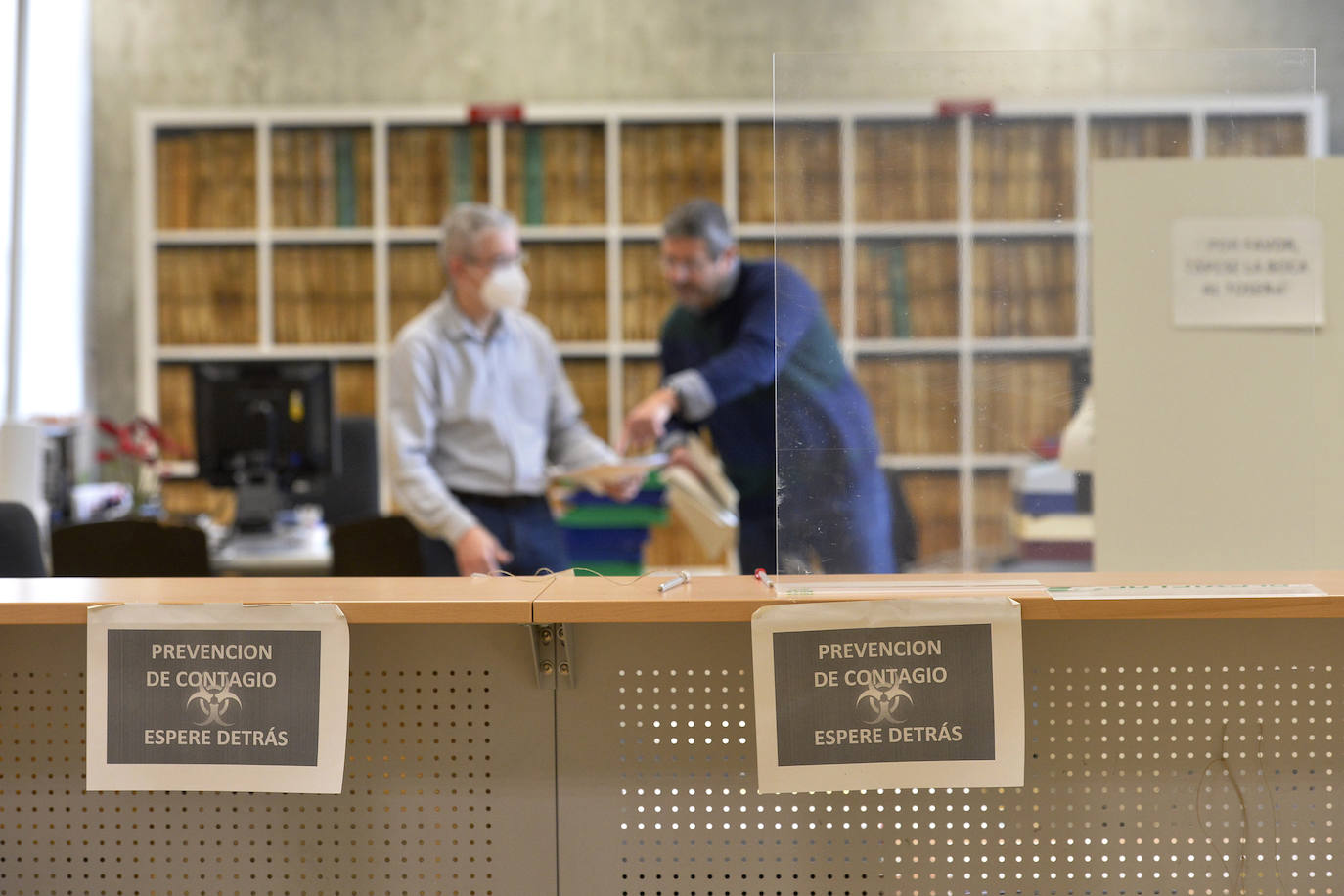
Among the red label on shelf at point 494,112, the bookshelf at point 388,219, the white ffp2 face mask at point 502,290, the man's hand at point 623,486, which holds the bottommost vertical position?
the man's hand at point 623,486

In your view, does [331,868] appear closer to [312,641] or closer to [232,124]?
[312,641]

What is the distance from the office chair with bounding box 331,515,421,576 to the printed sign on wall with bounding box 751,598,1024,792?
182 centimetres

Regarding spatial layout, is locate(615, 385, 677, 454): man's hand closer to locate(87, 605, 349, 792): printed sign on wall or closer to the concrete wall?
locate(87, 605, 349, 792): printed sign on wall

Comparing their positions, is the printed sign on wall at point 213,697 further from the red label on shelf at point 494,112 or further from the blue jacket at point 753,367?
the red label on shelf at point 494,112

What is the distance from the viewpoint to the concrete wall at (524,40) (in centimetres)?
516

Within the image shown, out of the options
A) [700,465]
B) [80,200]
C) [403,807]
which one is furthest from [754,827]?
[80,200]

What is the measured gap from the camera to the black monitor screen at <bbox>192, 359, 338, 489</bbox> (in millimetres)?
3693

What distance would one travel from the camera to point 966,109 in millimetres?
1439

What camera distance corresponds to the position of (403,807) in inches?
50.6

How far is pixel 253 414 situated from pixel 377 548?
1.10 meters

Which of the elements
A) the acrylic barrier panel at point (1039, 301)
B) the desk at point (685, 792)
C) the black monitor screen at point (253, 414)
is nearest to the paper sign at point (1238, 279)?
the acrylic barrier panel at point (1039, 301)

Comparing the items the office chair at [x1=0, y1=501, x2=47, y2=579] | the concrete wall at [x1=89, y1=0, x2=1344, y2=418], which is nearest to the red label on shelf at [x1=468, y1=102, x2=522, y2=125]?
the concrete wall at [x1=89, y1=0, x2=1344, y2=418]

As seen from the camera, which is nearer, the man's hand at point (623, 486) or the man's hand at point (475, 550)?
the man's hand at point (475, 550)

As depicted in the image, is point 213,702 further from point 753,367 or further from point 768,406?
point 768,406
